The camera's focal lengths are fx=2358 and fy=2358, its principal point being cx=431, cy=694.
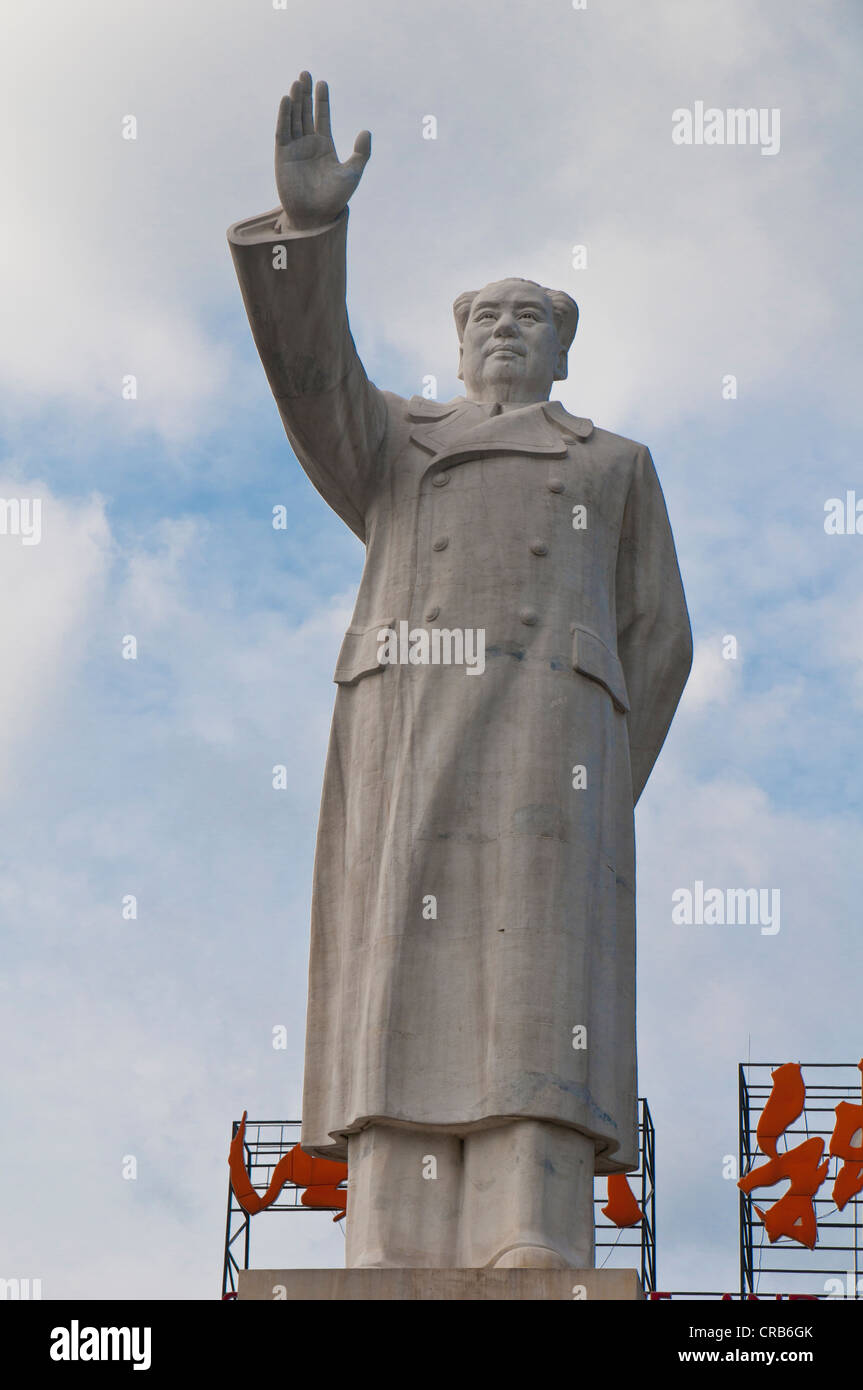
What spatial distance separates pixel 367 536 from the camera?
11.5 m

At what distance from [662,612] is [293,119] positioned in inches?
118

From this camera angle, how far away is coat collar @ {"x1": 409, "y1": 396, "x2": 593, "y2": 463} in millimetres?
11258

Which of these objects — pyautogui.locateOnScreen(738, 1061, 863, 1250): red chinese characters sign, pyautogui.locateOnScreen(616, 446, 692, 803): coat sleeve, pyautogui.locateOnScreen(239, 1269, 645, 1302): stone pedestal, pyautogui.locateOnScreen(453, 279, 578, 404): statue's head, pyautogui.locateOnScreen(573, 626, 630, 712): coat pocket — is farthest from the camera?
→ pyautogui.locateOnScreen(738, 1061, 863, 1250): red chinese characters sign

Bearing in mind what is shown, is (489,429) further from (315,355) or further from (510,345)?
(315,355)

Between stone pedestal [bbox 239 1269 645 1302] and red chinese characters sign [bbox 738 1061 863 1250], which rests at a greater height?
red chinese characters sign [bbox 738 1061 863 1250]

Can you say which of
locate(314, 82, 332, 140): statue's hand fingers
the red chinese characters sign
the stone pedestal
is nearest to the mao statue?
locate(314, 82, 332, 140): statue's hand fingers

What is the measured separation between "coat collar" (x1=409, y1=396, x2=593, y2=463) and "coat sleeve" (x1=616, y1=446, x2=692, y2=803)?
448 mm

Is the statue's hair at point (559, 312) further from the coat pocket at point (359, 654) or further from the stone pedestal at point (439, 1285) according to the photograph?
the stone pedestal at point (439, 1285)

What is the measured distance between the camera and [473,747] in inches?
418

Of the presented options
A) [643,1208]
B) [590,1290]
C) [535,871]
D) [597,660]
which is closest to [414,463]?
[597,660]

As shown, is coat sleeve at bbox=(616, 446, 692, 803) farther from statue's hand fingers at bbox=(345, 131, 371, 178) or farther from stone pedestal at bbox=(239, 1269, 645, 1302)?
stone pedestal at bbox=(239, 1269, 645, 1302)

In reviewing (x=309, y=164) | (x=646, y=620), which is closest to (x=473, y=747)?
(x=646, y=620)

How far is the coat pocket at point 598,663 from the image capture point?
10.8 m
